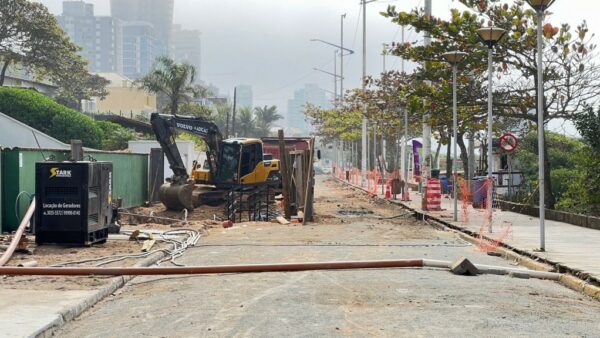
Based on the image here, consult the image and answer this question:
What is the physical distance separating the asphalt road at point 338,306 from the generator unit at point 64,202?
240cm

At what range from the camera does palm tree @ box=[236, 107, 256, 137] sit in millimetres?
123300

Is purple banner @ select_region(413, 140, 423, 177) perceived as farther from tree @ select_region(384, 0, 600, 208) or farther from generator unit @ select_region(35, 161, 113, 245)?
generator unit @ select_region(35, 161, 113, 245)

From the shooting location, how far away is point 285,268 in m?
11.4

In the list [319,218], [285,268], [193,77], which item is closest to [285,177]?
[319,218]

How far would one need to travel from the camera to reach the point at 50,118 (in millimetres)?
51250

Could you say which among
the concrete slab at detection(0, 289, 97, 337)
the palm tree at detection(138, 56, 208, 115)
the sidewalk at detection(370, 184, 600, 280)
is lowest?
the concrete slab at detection(0, 289, 97, 337)

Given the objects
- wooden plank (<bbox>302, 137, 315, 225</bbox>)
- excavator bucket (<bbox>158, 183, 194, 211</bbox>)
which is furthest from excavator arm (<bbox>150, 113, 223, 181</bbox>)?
wooden plank (<bbox>302, 137, 315, 225</bbox>)

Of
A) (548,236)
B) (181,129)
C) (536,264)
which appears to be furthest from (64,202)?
(181,129)

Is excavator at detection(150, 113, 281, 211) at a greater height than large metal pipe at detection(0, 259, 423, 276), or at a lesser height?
greater

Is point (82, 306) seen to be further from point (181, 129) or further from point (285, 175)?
point (181, 129)

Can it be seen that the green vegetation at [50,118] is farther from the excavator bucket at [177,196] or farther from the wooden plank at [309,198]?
the wooden plank at [309,198]

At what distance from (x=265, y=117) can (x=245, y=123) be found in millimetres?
10479

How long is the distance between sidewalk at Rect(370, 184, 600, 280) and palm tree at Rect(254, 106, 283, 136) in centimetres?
10459

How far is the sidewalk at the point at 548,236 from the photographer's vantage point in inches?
530
